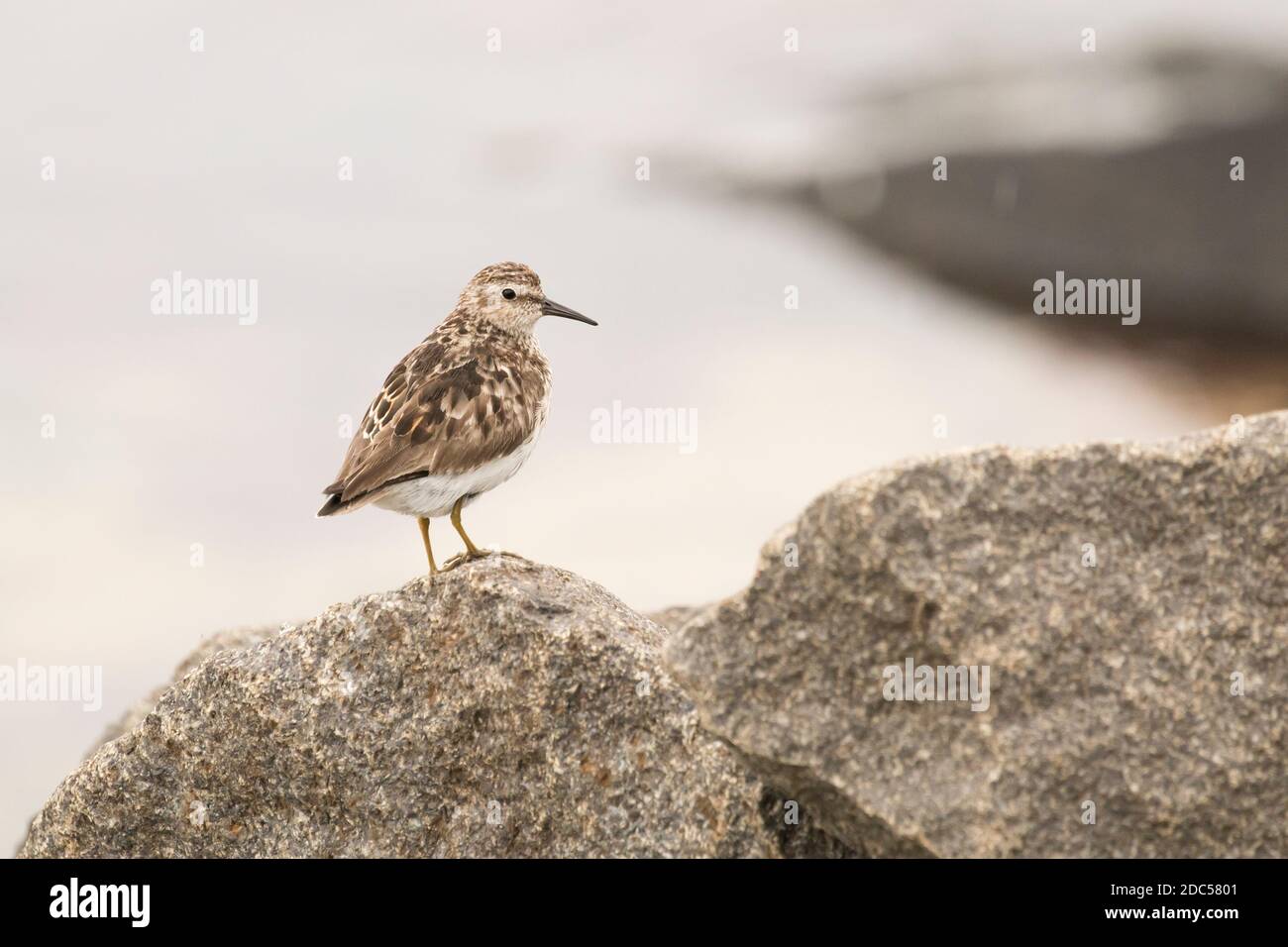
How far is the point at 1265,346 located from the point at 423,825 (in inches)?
729

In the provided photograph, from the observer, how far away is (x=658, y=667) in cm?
684

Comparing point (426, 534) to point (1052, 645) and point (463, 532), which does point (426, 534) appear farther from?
point (1052, 645)

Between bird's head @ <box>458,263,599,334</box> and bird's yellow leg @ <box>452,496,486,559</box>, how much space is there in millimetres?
1671

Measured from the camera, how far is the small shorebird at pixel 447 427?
26.2 ft

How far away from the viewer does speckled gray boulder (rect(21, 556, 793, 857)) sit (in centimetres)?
667

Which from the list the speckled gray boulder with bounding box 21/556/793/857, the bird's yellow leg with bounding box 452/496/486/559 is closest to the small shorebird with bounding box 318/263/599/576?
the bird's yellow leg with bounding box 452/496/486/559

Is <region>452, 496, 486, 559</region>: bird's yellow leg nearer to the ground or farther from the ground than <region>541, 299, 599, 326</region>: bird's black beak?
nearer to the ground

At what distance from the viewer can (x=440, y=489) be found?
8.13 meters

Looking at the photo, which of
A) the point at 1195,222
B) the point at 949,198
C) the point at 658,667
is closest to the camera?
the point at 658,667

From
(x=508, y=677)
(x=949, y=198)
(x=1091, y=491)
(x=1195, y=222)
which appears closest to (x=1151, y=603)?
(x=1091, y=491)

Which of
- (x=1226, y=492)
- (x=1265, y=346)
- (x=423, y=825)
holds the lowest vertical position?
(x=423, y=825)

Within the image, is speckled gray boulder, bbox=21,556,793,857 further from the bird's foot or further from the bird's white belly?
the bird's white belly

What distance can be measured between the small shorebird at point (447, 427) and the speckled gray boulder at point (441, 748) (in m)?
0.59

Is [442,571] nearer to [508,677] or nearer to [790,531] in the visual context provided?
[508,677]
